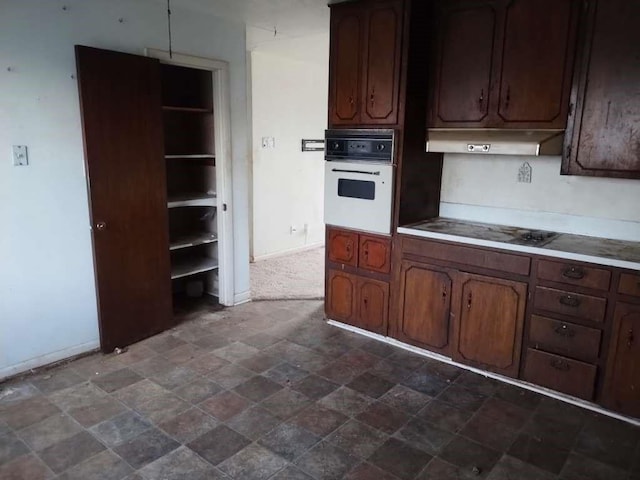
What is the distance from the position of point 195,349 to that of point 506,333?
2067mm

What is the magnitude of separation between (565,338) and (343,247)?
5.25 feet

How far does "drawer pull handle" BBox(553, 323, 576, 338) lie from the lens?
8.62 feet

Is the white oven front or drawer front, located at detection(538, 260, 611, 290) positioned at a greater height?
the white oven front

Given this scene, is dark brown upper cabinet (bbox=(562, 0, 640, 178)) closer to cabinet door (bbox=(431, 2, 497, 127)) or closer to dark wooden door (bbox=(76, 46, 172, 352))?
cabinet door (bbox=(431, 2, 497, 127))

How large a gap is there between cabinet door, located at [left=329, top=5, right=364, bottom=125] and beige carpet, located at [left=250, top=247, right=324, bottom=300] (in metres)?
1.77

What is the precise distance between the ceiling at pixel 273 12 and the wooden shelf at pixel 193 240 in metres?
1.77

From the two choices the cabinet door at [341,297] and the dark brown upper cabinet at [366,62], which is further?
the cabinet door at [341,297]

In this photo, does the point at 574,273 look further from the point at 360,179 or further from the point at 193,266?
the point at 193,266

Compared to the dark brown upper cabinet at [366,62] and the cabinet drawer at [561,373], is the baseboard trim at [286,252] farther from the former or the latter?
the cabinet drawer at [561,373]

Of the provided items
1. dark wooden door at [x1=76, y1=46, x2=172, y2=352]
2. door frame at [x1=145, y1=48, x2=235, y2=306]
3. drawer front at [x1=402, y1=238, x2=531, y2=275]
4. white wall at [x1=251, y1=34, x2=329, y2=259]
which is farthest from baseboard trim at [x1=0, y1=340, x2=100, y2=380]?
white wall at [x1=251, y1=34, x2=329, y2=259]

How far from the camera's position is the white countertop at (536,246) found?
2504 millimetres

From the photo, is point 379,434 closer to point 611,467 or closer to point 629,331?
point 611,467

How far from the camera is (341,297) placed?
3.69 metres

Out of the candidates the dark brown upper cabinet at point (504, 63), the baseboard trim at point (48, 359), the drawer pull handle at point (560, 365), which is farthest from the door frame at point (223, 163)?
the drawer pull handle at point (560, 365)
